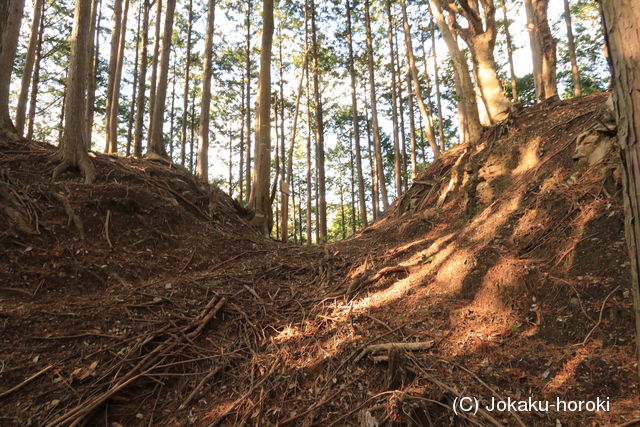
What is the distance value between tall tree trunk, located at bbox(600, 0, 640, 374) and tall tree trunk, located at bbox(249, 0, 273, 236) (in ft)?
24.0

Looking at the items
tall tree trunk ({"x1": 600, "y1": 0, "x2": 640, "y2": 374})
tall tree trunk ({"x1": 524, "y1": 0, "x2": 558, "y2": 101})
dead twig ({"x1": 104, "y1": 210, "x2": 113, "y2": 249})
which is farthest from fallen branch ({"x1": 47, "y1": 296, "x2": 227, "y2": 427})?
tall tree trunk ({"x1": 524, "y1": 0, "x2": 558, "y2": 101})

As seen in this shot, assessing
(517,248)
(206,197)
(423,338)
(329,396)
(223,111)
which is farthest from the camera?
(223,111)

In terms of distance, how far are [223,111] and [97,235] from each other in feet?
68.9

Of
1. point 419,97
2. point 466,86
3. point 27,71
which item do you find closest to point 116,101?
point 27,71

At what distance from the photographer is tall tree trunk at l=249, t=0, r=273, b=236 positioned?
331 inches

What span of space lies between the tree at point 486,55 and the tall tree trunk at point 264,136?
4.57 meters

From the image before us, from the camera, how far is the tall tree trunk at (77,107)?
5629mm

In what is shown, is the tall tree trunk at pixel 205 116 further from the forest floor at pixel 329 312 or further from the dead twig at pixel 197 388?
the dead twig at pixel 197 388

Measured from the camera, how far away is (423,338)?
3.12m

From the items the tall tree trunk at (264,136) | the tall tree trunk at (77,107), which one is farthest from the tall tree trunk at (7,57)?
the tall tree trunk at (264,136)

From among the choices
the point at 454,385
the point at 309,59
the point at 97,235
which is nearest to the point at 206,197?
the point at 97,235

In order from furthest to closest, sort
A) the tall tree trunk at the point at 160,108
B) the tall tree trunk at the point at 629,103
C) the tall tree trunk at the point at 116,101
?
the tall tree trunk at the point at 116,101 → the tall tree trunk at the point at 160,108 → the tall tree trunk at the point at 629,103

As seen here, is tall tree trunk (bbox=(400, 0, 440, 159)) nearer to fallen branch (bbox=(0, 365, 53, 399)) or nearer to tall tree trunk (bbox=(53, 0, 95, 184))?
tall tree trunk (bbox=(53, 0, 95, 184))

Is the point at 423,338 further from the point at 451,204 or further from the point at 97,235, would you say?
the point at 97,235
